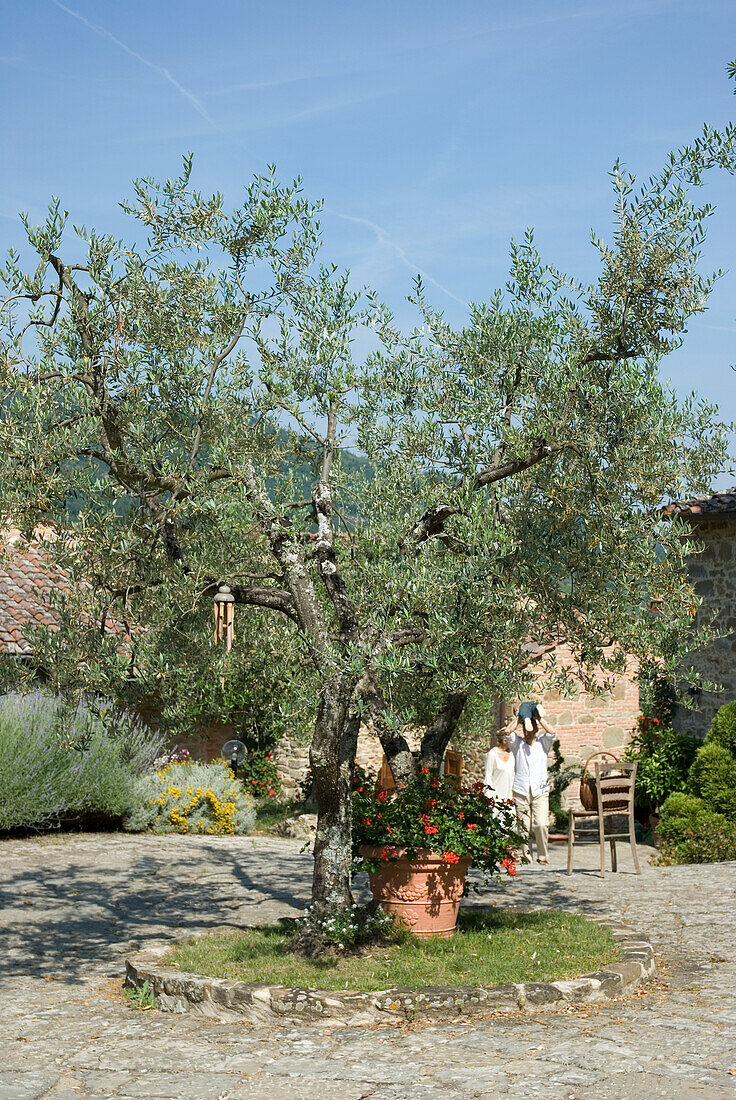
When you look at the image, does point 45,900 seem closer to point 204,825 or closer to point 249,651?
point 249,651

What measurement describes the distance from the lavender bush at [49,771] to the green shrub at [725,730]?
893cm

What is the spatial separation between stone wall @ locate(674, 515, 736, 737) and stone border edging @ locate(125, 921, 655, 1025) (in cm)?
982

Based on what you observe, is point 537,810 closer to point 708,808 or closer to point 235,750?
point 708,808

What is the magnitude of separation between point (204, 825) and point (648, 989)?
11470 mm

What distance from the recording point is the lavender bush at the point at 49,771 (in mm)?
16109

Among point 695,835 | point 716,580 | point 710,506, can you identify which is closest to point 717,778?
point 695,835

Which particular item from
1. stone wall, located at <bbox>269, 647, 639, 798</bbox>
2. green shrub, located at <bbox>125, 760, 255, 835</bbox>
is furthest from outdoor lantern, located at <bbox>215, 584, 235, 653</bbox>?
stone wall, located at <bbox>269, 647, 639, 798</bbox>

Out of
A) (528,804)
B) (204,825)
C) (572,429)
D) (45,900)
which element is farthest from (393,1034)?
(204,825)

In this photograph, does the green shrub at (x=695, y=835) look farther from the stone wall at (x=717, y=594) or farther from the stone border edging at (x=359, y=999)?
the stone border edging at (x=359, y=999)

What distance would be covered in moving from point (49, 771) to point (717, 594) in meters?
10.8

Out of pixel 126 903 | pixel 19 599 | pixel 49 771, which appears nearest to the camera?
pixel 126 903

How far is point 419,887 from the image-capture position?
9.22 metres

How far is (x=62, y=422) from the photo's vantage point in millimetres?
7840

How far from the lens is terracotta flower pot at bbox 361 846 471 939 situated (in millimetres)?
9117
